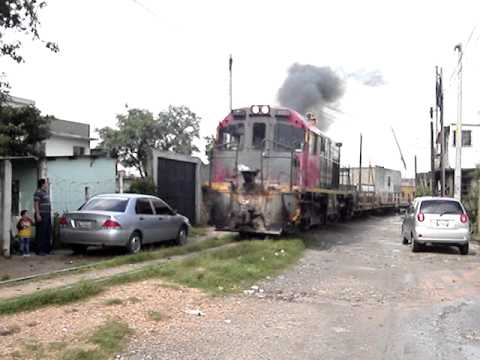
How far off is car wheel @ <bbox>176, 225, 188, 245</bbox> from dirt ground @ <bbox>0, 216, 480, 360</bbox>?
226 inches

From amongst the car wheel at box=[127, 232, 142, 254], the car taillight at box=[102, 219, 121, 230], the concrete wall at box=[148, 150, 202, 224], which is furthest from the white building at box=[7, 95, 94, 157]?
the car taillight at box=[102, 219, 121, 230]

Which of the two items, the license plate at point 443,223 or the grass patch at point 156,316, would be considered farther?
the license plate at point 443,223

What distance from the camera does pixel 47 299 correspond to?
7.14 meters

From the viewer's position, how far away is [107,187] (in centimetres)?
1736

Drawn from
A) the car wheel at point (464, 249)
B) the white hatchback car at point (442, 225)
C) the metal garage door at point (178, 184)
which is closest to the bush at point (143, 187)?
the metal garage door at point (178, 184)

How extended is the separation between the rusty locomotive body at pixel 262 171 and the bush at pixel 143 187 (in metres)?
3.70

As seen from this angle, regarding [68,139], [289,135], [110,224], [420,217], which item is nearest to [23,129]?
[110,224]

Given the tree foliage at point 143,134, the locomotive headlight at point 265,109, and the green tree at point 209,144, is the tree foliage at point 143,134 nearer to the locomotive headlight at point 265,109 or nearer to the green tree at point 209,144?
the green tree at point 209,144

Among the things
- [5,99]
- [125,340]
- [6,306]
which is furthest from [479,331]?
[5,99]

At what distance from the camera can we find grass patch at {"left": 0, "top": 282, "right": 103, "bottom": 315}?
6750 mm

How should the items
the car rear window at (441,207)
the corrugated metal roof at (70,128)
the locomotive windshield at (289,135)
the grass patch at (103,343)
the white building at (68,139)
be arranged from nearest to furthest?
the grass patch at (103,343) < the car rear window at (441,207) < the locomotive windshield at (289,135) < the white building at (68,139) < the corrugated metal roof at (70,128)

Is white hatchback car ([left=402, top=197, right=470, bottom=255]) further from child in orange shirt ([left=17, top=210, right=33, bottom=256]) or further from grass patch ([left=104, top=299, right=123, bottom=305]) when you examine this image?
grass patch ([left=104, top=299, right=123, bottom=305])

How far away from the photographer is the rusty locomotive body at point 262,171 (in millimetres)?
14742

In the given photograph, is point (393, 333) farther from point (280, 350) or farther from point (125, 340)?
point (125, 340)
